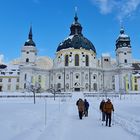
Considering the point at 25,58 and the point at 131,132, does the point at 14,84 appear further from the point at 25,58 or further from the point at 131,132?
the point at 131,132

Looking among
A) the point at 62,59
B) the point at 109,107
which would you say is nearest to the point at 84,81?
the point at 62,59

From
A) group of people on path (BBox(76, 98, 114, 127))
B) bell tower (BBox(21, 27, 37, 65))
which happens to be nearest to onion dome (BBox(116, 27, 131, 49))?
bell tower (BBox(21, 27, 37, 65))

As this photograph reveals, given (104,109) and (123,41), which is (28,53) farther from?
(104,109)

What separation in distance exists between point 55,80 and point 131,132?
86.6 meters

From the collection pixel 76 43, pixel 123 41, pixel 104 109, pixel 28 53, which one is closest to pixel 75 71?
pixel 76 43

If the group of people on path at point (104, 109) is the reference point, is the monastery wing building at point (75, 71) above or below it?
above

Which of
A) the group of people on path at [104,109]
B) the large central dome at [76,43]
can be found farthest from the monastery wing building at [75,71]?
the group of people on path at [104,109]

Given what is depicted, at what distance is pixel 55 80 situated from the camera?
321 ft

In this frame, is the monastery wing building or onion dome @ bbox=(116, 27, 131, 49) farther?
onion dome @ bbox=(116, 27, 131, 49)

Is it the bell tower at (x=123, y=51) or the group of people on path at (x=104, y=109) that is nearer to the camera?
the group of people on path at (x=104, y=109)

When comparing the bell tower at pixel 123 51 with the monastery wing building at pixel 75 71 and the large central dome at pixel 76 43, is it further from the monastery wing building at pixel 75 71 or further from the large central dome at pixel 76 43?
the large central dome at pixel 76 43

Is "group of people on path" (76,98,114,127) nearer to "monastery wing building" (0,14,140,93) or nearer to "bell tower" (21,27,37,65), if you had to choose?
"monastery wing building" (0,14,140,93)

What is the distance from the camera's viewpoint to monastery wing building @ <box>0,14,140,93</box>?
94.0m

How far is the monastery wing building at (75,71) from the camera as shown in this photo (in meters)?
94.0
